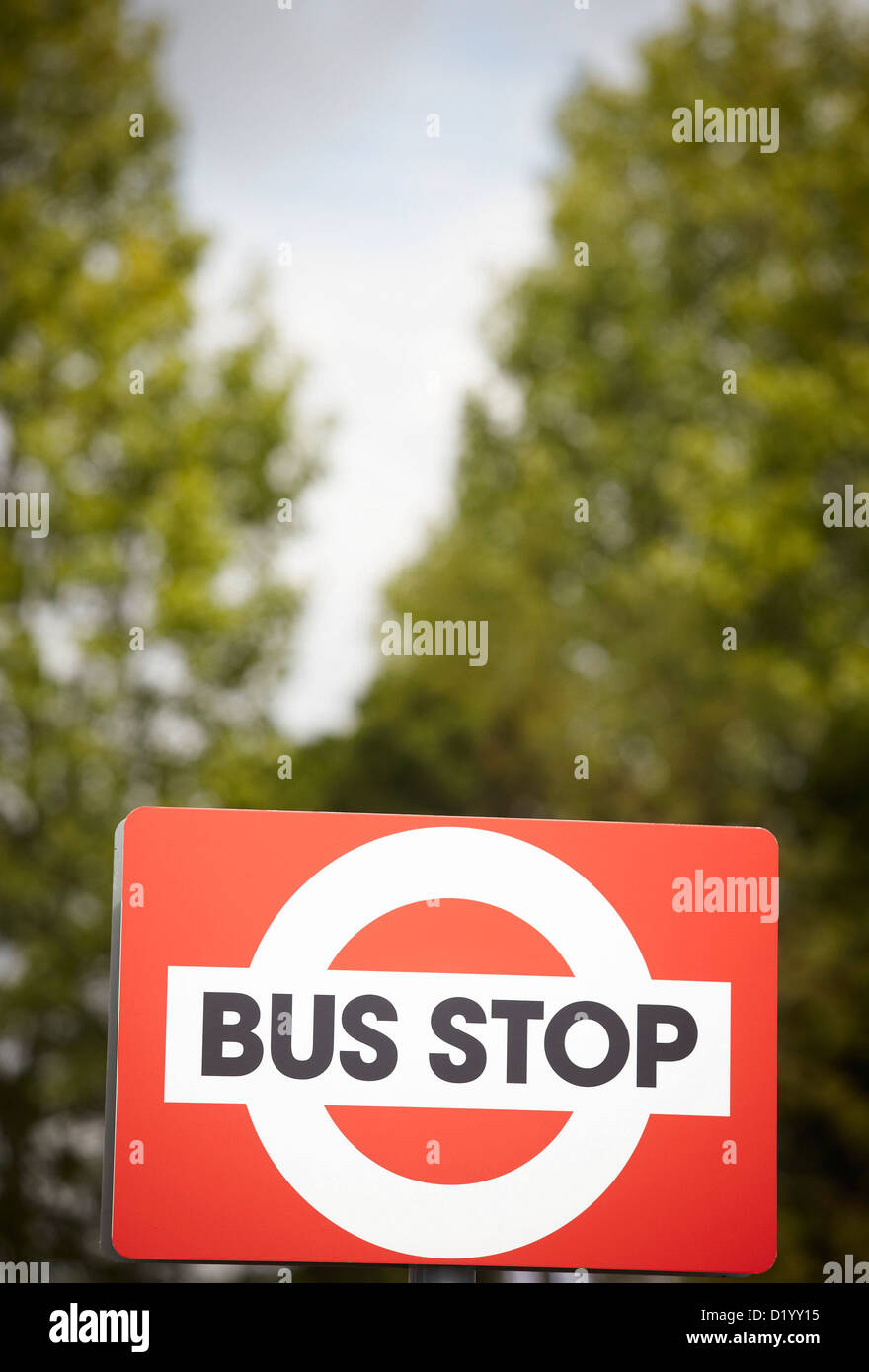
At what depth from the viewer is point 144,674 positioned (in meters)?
10.4

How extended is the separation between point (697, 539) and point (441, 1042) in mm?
9413

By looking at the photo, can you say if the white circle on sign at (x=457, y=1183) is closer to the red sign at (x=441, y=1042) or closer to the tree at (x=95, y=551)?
the red sign at (x=441, y=1042)

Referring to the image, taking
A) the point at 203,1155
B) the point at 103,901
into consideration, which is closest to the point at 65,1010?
the point at 103,901

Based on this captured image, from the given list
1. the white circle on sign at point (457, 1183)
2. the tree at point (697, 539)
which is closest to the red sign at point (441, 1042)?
the white circle on sign at point (457, 1183)

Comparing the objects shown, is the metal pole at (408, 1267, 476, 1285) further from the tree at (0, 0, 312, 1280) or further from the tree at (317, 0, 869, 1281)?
the tree at (0, 0, 312, 1280)

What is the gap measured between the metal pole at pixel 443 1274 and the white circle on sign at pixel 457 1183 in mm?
26

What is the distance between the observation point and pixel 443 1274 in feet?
6.21

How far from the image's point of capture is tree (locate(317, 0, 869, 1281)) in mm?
9891

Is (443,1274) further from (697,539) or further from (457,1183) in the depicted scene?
(697,539)

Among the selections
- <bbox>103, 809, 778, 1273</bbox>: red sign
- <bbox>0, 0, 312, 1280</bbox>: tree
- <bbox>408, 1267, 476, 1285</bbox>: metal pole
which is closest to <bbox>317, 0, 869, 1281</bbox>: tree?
<bbox>0, 0, 312, 1280</bbox>: tree

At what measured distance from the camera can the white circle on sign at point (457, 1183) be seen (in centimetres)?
187

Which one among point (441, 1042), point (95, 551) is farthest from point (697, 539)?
point (441, 1042)

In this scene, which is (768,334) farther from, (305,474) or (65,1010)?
(65,1010)

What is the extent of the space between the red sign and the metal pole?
0.03 meters
